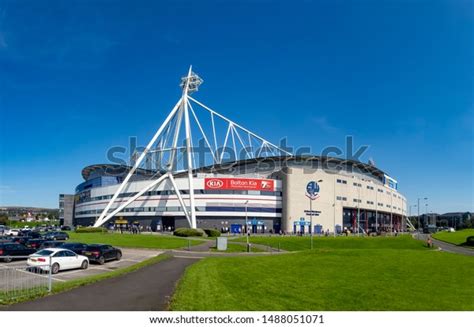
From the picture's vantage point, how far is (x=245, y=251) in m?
43.1

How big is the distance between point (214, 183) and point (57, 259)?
68030mm

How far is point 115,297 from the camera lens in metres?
14.9

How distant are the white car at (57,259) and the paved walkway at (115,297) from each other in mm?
5918

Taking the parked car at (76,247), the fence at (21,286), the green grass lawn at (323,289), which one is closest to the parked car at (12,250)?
the parked car at (76,247)

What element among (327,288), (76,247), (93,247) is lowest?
(327,288)

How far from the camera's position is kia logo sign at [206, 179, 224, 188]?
3615 inches

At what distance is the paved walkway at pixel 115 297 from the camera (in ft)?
43.1

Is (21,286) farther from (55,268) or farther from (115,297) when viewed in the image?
(55,268)

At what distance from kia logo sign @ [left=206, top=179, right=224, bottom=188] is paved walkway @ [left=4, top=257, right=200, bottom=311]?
7121cm

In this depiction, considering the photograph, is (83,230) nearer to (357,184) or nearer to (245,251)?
(245,251)

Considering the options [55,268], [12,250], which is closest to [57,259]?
[55,268]

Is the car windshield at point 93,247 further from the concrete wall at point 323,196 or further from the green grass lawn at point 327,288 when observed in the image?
the concrete wall at point 323,196
